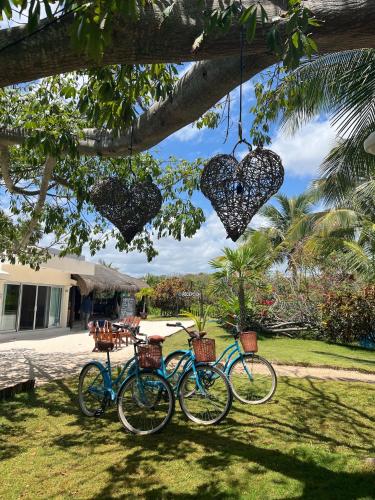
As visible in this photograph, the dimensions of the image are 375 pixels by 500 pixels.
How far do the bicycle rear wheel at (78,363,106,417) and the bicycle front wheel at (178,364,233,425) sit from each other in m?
1.02

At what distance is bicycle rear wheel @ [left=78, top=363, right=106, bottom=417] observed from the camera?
5.56 meters

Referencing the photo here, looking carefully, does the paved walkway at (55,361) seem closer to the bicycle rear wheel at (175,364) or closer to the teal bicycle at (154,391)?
the teal bicycle at (154,391)

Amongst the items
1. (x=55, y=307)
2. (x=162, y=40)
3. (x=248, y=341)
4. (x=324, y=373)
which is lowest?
(x=324, y=373)

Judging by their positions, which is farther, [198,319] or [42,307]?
[42,307]

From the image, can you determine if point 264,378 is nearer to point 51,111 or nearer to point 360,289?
point 51,111

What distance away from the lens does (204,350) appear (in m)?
5.33

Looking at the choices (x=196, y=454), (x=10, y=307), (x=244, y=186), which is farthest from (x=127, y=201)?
(x=10, y=307)

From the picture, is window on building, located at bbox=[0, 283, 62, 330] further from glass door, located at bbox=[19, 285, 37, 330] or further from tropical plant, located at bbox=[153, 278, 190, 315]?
tropical plant, located at bbox=[153, 278, 190, 315]

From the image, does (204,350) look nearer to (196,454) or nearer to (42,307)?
(196,454)

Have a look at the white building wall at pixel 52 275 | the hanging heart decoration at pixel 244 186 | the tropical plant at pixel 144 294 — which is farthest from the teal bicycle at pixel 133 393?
the tropical plant at pixel 144 294

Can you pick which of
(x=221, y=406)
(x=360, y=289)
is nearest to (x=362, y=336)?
(x=360, y=289)

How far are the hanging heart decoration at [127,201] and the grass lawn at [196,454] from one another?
88.2 inches

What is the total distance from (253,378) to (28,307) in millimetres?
13040

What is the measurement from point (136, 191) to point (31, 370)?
21.9 ft
